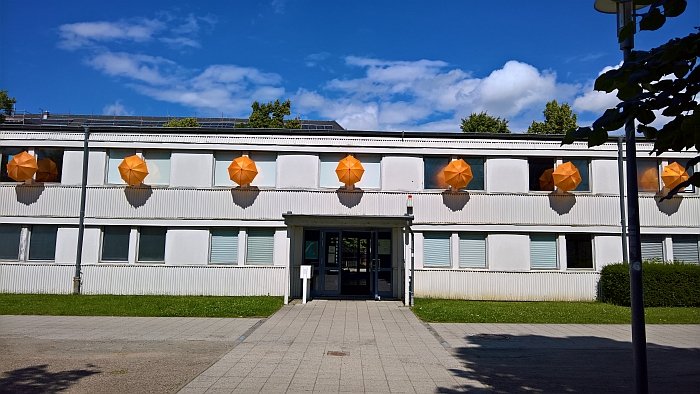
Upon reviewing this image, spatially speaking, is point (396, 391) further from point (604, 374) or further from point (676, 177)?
point (676, 177)

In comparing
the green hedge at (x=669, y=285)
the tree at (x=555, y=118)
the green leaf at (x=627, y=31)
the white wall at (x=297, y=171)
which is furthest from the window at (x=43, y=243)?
the tree at (x=555, y=118)

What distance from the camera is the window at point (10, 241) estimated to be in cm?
2083

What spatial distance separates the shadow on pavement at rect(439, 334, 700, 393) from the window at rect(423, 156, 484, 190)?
9.49 meters

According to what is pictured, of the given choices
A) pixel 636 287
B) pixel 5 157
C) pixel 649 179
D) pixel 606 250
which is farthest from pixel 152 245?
pixel 649 179

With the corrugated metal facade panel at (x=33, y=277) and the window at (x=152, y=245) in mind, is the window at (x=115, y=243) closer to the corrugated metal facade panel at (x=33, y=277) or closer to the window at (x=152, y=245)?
the window at (x=152, y=245)

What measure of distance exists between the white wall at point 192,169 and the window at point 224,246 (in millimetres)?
1911

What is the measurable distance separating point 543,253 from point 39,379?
1778 cm

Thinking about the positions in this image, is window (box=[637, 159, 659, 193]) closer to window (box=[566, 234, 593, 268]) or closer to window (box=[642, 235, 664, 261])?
window (box=[642, 235, 664, 261])

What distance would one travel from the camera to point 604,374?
872 centimetres

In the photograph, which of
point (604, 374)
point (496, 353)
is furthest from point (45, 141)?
point (604, 374)

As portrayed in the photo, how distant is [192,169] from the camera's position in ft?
69.3

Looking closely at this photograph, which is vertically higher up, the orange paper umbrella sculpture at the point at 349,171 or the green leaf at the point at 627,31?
the orange paper umbrella sculpture at the point at 349,171

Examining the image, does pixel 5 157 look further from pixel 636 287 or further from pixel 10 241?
pixel 636 287

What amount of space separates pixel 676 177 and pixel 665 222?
6.25 ft
